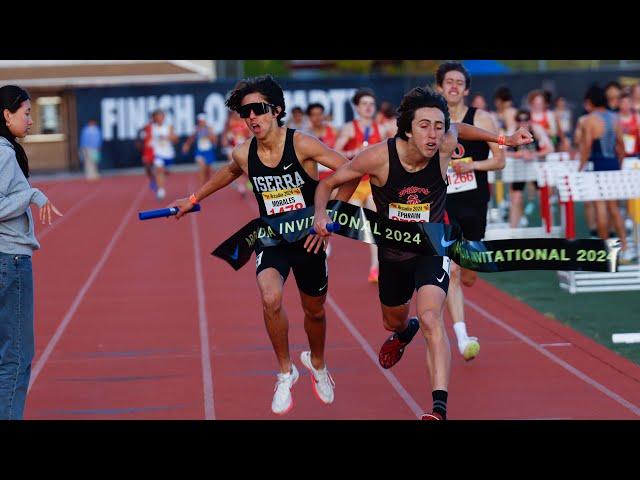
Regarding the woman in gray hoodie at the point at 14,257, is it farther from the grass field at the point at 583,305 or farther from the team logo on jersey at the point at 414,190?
the grass field at the point at 583,305

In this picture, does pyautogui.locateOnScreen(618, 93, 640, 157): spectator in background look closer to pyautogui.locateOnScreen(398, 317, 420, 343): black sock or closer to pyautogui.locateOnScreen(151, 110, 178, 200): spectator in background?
pyautogui.locateOnScreen(398, 317, 420, 343): black sock

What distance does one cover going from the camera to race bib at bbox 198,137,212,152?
2731cm

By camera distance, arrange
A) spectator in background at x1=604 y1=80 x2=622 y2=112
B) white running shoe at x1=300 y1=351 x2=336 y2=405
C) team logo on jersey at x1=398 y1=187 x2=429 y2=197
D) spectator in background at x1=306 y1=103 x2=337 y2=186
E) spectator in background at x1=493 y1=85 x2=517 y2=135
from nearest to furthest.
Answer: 1. team logo on jersey at x1=398 y1=187 x2=429 y2=197
2. white running shoe at x1=300 y1=351 x2=336 y2=405
3. spectator in background at x1=306 y1=103 x2=337 y2=186
4. spectator in background at x1=604 y1=80 x2=622 y2=112
5. spectator in background at x1=493 y1=85 x2=517 y2=135

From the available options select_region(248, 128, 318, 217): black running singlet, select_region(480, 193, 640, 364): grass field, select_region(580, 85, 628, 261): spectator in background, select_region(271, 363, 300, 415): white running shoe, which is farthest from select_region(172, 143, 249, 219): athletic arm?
select_region(580, 85, 628, 261): spectator in background

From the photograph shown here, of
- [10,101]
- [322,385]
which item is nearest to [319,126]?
[322,385]

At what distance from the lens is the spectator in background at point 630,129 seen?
624 inches

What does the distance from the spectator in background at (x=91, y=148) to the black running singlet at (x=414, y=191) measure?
29.6 meters

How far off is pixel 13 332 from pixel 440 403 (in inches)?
94.4

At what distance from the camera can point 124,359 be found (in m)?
9.62

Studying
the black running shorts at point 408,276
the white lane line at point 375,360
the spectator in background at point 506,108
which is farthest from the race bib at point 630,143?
the black running shorts at point 408,276

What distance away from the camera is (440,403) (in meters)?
6.47
